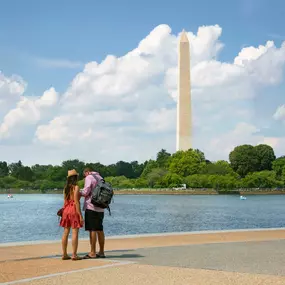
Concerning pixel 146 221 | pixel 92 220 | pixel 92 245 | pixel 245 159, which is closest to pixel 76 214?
pixel 92 220

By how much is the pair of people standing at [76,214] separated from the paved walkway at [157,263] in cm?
47

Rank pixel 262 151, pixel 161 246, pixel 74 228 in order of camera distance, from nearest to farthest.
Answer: pixel 74 228 → pixel 161 246 → pixel 262 151

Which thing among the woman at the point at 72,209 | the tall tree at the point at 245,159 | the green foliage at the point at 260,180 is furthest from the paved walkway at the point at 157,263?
the tall tree at the point at 245,159

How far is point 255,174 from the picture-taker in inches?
6836

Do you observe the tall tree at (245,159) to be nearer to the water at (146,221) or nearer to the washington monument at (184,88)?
the washington monument at (184,88)

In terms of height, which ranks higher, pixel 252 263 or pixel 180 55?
pixel 180 55

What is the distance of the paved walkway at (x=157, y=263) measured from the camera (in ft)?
37.1

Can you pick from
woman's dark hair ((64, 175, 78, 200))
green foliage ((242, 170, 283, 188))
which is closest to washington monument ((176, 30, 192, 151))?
green foliage ((242, 170, 283, 188))

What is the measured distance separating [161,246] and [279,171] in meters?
170

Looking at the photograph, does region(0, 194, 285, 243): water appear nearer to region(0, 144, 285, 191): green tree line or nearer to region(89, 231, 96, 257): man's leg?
region(89, 231, 96, 257): man's leg

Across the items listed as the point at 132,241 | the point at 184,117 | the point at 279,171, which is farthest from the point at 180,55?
the point at 132,241

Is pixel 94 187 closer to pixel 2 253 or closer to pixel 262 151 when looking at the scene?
pixel 2 253

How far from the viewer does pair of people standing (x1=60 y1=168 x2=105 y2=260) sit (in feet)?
46.3

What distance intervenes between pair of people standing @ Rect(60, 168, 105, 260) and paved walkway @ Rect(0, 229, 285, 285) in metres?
0.47
